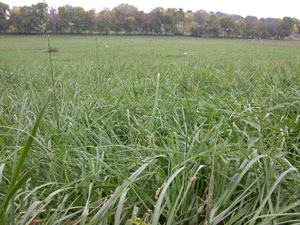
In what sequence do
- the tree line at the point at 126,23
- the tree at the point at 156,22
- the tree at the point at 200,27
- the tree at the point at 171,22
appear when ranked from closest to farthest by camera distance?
the tree line at the point at 126,23 → the tree at the point at 156,22 → the tree at the point at 171,22 → the tree at the point at 200,27

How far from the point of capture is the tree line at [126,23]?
261cm

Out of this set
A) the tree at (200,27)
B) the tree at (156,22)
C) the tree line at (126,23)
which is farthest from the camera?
the tree at (200,27)

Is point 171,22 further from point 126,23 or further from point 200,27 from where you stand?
point 200,27

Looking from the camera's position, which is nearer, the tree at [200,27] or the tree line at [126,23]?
the tree line at [126,23]

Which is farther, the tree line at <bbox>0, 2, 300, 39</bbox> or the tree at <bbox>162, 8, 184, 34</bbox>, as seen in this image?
the tree at <bbox>162, 8, 184, 34</bbox>

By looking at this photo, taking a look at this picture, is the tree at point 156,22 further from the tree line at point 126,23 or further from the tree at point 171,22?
the tree at point 171,22

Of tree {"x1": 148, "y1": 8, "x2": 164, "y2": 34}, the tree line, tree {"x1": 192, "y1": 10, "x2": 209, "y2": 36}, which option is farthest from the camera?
tree {"x1": 192, "y1": 10, "x2": 209, "y2": 36}

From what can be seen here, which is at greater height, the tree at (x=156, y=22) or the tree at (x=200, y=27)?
the tree at (x=200, y=27)

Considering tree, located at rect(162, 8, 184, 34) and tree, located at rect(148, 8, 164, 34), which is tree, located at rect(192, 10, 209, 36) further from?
tree, located at rect(148, 8, 164, 34)

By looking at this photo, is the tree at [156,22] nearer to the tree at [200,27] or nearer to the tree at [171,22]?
the tree at [171,22]

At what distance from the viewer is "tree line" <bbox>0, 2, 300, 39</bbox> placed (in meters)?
2.61

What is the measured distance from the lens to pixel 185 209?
3.81 feet

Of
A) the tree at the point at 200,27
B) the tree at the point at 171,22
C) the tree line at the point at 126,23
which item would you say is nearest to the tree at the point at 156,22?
the tree line at the point at 126,23

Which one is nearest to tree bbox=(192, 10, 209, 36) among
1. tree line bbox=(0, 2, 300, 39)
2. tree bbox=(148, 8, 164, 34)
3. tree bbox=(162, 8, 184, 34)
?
tree line bbox=(0, 2, 300, 39)
